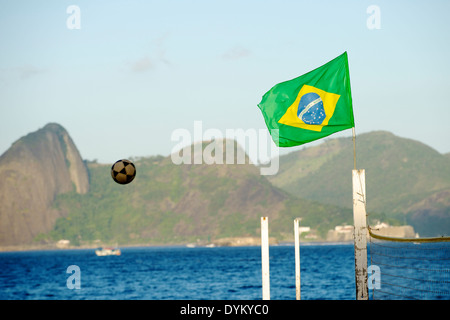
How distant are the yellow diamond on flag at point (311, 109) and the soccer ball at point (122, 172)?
17.8 ft

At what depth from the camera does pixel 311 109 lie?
46.7ft

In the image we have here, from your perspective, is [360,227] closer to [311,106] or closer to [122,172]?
[311,106]

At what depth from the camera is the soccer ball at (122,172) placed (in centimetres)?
1764

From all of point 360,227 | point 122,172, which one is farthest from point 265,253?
point 122,172

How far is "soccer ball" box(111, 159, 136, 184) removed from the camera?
17.6 metres

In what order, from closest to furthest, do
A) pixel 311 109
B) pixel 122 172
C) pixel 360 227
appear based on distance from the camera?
pixel 360 227
pixel 311 109
pixel 122 172

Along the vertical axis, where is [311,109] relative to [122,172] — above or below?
above

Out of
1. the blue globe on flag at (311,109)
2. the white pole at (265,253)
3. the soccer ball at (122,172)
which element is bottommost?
the white pole at (265,253)

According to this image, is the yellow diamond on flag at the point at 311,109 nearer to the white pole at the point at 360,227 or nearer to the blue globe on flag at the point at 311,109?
the blue globe on flag at the point at 311,109

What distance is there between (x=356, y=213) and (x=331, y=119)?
2.90 m

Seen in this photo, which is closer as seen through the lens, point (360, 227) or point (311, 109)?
point (360, 227)

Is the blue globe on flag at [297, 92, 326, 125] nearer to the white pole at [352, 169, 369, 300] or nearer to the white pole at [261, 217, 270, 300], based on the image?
the white pole at [352, 169, 369, 300]

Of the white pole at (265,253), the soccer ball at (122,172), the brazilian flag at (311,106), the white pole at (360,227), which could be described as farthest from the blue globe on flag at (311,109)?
the soccer ball at (122,172)

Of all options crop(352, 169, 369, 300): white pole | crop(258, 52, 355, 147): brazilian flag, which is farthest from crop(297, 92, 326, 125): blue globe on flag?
crop(352, 169, 369, 300): white pole
